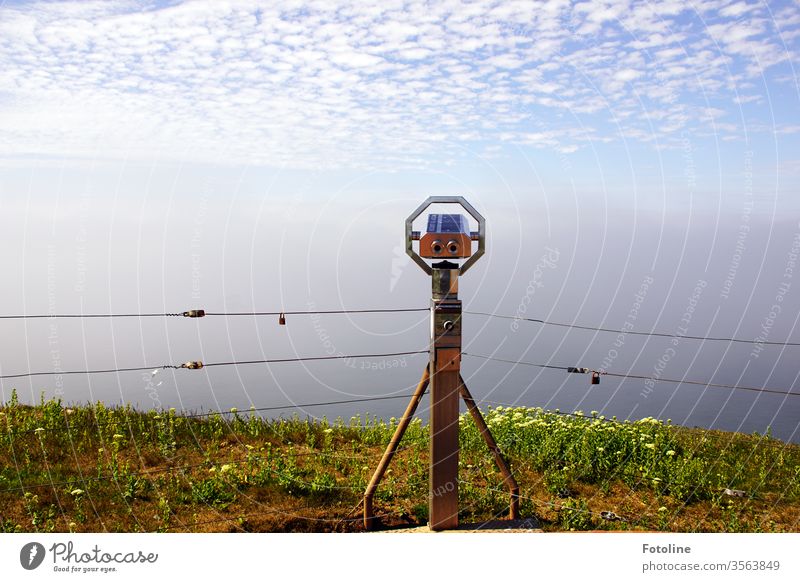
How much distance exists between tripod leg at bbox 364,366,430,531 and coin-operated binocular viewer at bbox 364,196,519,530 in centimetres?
1

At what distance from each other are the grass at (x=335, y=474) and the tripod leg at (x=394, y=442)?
11.6 inches

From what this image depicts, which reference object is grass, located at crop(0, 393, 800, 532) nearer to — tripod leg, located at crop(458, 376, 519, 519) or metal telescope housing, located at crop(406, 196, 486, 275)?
tripod leg, located at crop(458, 376, 519, 519)

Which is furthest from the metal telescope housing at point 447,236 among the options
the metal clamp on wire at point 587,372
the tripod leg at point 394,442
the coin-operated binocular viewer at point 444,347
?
the metal clamp on wire at point 587,372

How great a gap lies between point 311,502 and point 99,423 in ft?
12.9

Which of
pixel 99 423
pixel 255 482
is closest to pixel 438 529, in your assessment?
pixel 255 482

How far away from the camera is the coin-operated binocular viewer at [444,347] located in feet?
22.4

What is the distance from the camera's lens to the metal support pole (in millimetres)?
6906

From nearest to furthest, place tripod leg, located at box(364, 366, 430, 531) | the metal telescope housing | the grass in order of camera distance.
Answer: the metal telescope housing < tripod leg, located at box(364, 366, 430, 531) < the grass

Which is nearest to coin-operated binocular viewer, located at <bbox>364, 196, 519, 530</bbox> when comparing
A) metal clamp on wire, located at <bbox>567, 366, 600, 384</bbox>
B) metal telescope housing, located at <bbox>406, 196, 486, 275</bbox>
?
metal telescope housing, located at <bbox>406, 196, 486, 275</bbox>

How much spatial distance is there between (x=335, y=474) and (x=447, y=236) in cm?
379

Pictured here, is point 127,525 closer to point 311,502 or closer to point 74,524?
point 74,524

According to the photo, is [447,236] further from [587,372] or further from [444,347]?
[587,372]

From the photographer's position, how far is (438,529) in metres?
7.22

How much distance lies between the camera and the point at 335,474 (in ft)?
29.2
